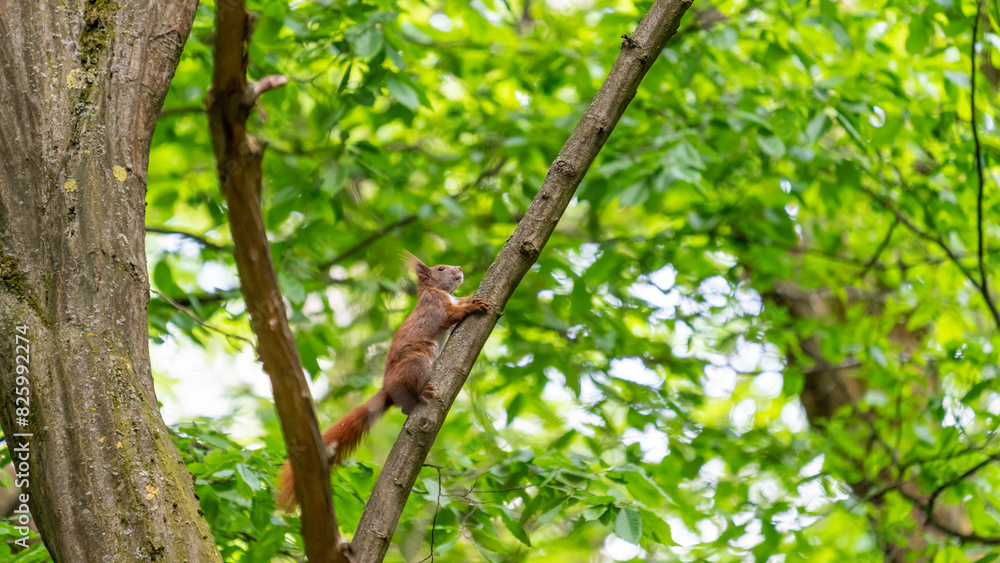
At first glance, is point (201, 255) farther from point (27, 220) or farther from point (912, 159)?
point (912, 159)

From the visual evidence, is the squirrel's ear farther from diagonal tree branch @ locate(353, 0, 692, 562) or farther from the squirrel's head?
diagonal tree branch @ locate(353, 0, 692, 562)

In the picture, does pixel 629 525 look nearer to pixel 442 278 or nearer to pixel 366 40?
pixel 442 278

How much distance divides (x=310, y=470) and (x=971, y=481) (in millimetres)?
4464

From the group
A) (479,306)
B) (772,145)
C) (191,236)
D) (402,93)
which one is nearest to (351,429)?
(479,306)

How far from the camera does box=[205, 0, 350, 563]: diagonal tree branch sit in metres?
1.31

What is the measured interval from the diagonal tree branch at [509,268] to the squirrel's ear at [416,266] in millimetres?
1876

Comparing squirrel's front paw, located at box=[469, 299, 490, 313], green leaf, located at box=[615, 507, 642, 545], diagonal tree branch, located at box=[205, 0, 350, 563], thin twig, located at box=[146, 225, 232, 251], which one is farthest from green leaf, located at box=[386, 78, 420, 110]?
diagonal tree branch, located at box=[205, 0, 350, 563]

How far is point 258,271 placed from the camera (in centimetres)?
145

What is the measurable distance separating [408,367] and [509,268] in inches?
42.8

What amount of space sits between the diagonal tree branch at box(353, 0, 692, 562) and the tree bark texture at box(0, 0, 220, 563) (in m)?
0.44

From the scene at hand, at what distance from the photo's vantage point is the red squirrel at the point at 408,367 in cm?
278

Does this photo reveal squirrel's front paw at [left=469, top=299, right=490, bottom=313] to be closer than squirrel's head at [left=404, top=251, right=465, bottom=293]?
Yes

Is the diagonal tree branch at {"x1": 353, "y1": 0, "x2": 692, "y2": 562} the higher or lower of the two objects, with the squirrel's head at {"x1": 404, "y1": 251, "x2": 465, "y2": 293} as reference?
lower

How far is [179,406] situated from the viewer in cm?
827
